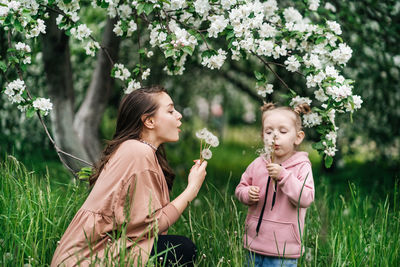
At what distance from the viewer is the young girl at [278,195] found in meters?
2.21

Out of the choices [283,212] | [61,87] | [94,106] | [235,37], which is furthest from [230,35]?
[94,106]

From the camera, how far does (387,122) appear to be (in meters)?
5.41

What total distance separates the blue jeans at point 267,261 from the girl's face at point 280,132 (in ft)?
1.67

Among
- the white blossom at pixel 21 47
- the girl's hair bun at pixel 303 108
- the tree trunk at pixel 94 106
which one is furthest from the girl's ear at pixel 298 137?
the tree trunk at pixel 94 106

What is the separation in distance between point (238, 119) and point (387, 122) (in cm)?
993

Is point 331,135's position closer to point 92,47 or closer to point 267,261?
point 267,261

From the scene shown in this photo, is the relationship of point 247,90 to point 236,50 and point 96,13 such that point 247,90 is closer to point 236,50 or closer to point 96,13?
point 96,13

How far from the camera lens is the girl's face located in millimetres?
2318

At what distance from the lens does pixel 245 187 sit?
7.80ft

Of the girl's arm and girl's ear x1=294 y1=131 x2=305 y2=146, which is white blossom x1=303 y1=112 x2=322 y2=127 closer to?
girl's ear x1=294 y1=131 x2=305 y2=146

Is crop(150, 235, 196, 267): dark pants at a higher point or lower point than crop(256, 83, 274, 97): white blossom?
lower

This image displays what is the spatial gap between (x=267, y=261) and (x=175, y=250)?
45 centimetres

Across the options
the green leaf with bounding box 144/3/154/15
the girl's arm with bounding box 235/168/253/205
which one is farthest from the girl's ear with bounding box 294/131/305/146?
the green leaf with bounding box 144/3/154/15

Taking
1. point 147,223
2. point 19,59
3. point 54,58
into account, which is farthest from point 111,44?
point 147,223
